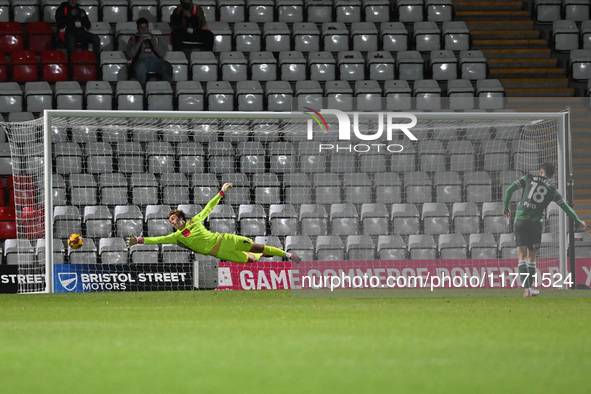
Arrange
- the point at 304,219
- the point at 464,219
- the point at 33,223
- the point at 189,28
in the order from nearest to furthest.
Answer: the point at 464,219 < the point at 304,219 < the point at 33,223 < the point at 189,28

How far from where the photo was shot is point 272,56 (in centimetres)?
1936

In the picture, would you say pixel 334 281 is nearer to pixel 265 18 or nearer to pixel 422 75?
pixel 422 75

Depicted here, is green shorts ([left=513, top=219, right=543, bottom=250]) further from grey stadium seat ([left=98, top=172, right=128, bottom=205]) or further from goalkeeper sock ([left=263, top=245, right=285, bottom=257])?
grey stadium seat ([left=98, top=172, right=128, bottom=205])

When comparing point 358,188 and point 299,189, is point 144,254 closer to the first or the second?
point 299,189

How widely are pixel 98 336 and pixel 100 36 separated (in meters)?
13.1

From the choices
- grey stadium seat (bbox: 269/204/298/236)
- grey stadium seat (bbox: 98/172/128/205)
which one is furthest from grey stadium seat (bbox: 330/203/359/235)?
grey stadium seat (bbox: 98/172/128/205)

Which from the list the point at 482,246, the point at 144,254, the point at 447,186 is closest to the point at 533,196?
the point at 482,246

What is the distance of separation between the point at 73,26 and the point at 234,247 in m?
7.16

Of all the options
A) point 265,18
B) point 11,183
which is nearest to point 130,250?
point 11,183

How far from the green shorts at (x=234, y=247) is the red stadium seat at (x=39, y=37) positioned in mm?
7536

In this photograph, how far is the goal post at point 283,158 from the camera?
541 inches

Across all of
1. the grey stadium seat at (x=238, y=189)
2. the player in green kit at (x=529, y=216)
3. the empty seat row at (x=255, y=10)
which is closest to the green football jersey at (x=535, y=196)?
the player in green kit at (x=529, y=216)

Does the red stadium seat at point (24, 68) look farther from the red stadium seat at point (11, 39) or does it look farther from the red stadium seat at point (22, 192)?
the red stadium seat at point (22, 192)

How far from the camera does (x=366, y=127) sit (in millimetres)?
13500
